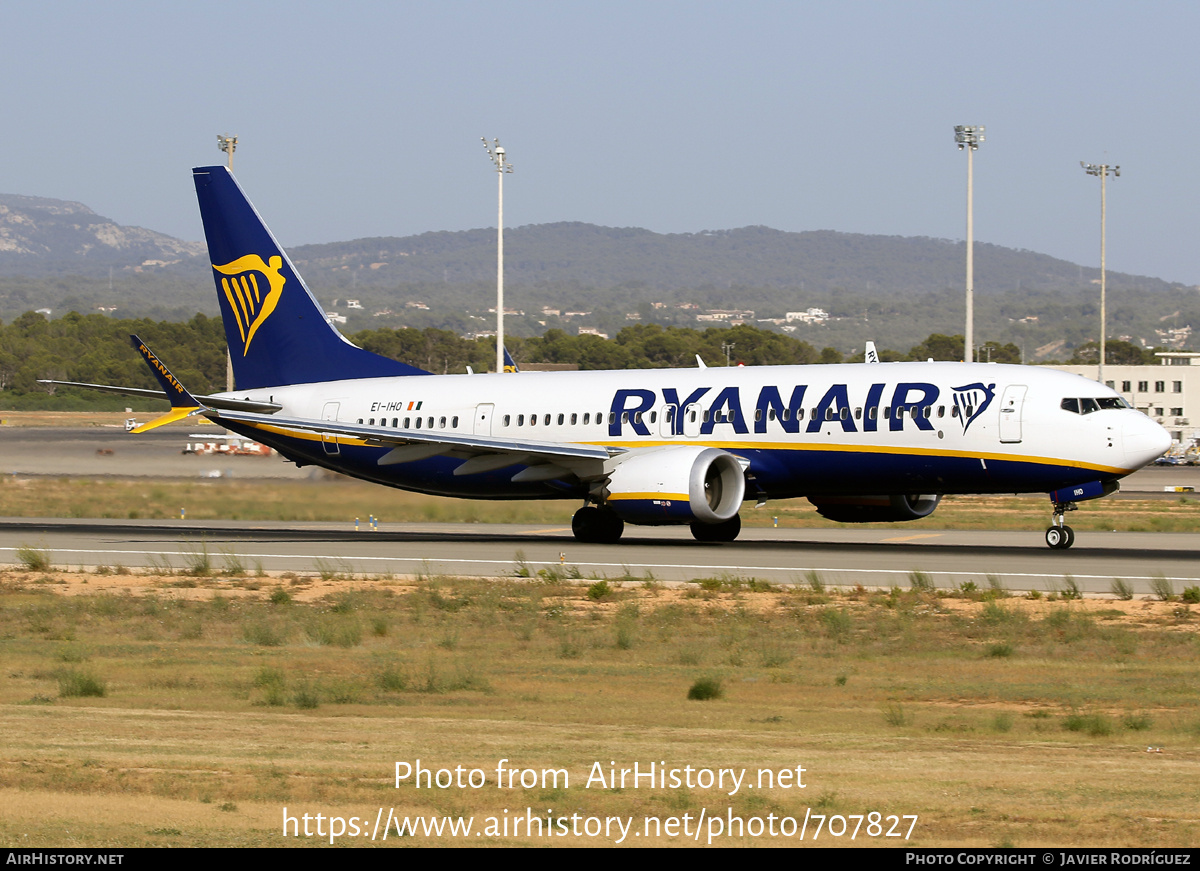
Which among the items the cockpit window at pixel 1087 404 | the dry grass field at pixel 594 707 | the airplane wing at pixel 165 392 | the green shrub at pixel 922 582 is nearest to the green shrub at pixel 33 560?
the dry grass field at pixel 594 707

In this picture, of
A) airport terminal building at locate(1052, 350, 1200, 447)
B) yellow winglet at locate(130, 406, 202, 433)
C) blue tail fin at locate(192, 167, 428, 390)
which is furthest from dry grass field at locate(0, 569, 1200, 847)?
airport terminal building at locate(1052, 350, 1200, 447)

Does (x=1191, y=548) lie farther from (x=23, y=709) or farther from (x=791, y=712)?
(x=23, y=709)

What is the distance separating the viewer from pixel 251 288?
38.9 meters

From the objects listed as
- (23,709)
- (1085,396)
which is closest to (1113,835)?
(23,709)

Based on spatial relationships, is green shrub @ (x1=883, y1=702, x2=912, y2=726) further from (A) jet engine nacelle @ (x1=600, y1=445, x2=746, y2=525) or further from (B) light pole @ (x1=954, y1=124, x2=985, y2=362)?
(B) light pole @ (x1=954, y1=124, x2=985, y2=362)

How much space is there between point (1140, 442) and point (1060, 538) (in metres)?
3.40

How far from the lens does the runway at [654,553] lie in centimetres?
2638

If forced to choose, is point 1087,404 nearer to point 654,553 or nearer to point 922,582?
point 922,582

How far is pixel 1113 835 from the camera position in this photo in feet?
29.0

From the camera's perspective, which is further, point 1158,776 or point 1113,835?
point 1158,776

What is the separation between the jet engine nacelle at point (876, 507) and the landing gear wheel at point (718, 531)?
1.84m

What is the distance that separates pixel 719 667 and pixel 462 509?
79.6 feet

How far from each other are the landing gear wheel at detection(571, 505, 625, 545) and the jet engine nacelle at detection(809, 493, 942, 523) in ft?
14.8
